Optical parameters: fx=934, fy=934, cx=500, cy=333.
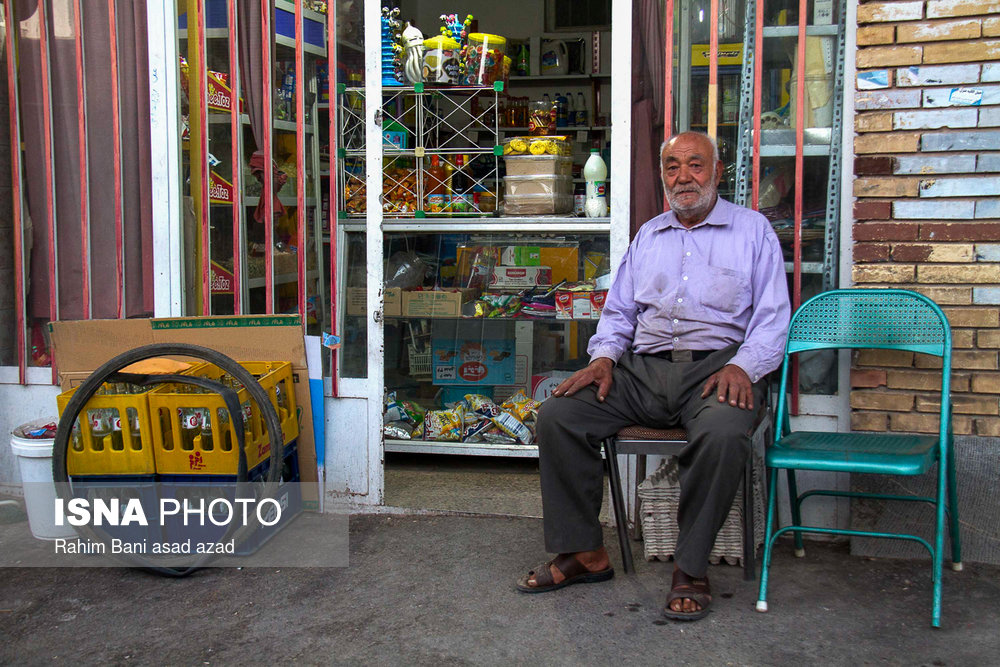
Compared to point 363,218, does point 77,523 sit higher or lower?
lower

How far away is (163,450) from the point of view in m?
3.49

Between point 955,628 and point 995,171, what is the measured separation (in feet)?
5.16

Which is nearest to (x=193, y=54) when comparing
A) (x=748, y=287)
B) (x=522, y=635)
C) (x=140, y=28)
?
(x=140, y=28)

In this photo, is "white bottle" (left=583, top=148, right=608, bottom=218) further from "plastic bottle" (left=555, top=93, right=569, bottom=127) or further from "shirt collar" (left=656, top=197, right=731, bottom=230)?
"plastic bottle" (left=555, top=93, right=569, bottom=127)

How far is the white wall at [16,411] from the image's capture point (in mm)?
4461

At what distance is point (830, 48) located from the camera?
3.56 meters

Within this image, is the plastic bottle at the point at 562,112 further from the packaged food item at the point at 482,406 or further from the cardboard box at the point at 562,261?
the packaged food item at the point at 482,406

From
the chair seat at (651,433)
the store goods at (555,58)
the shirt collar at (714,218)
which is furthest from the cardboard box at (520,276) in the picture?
the store goods at (555,58)

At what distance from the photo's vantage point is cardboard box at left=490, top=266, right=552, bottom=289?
195 inches

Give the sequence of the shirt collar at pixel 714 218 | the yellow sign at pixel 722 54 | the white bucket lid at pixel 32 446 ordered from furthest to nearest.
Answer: the white bucket lid at pixel 32 446, the yellow sign at pixel 722 54, the shirt collar at pixel 714 218

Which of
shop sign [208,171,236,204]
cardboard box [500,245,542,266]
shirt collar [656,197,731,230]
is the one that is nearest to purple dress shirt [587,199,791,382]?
shirt collar [656,197,731,230]

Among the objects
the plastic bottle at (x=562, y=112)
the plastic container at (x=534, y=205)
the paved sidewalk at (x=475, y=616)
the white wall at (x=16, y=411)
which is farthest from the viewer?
the plastic bottle at (x=562, y=112)

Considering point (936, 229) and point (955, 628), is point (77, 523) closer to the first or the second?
point (955, 628)

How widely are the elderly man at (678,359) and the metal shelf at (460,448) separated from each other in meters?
1.32
